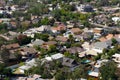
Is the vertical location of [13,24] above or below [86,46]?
above

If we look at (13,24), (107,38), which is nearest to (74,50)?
(107,38)

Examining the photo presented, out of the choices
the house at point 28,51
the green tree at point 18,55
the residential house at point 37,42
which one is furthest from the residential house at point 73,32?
the green tree at point 18,55

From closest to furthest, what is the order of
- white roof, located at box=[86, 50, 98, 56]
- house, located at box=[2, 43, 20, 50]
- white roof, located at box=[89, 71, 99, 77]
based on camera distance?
white roof, located at box=[89, 71, 99, 77] → white roof, located at box=[86, 50, 98, 56] → house, located at box=[2, 43, 20, 50]

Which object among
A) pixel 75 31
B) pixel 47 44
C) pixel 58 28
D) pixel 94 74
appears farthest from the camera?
pixel 58 28

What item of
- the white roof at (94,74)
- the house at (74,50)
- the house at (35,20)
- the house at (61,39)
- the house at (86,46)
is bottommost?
the white roof at (94,74)

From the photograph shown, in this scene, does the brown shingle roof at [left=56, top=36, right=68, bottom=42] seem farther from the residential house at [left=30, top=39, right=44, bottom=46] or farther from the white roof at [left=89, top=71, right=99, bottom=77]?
the white roof at [left=89, top=71, right=99, bottom=77]

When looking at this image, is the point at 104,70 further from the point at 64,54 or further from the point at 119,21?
the point at 119,21

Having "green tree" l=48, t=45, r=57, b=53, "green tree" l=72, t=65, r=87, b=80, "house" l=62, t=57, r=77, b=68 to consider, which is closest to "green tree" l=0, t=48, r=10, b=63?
"green tree" l=48, t=45, r=57, b=53

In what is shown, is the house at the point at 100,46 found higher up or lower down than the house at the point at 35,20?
lower down

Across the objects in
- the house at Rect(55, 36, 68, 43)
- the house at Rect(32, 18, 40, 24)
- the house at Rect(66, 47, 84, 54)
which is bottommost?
the house at Rect(66, 47, 84, 54)

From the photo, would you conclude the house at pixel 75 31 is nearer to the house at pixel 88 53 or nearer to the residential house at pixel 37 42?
the residential house at pixel 37 42

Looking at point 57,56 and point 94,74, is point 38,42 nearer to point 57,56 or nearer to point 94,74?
point 57,56

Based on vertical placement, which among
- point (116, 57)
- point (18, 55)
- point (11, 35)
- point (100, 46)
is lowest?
point (116, 57)
